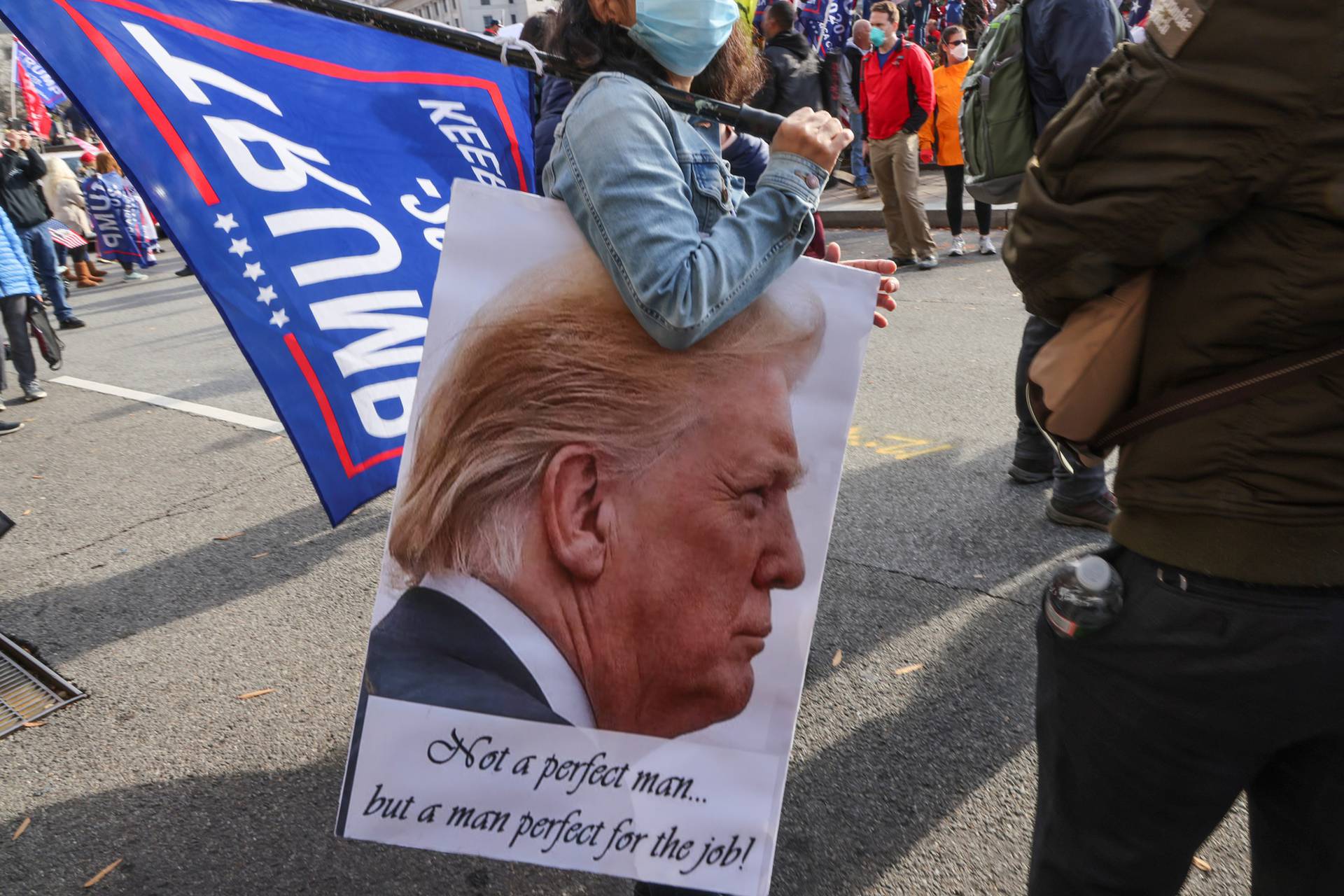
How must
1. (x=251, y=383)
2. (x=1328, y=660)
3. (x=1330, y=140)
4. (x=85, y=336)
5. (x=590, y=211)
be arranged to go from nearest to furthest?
(x=1330, y=140) < (x=1328, y=660) < (x=590, y=211) < (x=251, y=383) < (x=85, y=336)

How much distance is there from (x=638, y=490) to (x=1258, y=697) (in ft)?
2.77

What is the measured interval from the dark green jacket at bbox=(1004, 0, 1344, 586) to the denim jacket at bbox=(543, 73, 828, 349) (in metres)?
0.38

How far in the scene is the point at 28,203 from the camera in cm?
967

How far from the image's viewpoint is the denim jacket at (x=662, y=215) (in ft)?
4.50

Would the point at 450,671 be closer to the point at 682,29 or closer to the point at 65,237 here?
the point at 682,29

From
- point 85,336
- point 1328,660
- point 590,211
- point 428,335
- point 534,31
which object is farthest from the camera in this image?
point 85,336

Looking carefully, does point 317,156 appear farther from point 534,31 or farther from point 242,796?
Answer: point 534,31

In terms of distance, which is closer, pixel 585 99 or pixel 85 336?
pixel 585 99

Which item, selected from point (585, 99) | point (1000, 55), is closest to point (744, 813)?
point (585, 99)

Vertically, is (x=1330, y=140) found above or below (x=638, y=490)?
above

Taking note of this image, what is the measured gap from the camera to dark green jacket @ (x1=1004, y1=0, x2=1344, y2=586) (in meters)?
0.99

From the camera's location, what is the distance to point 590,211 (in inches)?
55.3

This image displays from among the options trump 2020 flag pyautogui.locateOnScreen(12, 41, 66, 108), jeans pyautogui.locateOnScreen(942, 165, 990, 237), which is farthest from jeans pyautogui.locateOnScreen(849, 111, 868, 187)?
trump 2020 flag pyautogui.locateOnScreen(12, 41, 66, 108)

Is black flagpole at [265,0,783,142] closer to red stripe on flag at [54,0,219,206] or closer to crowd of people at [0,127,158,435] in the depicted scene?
red stripe on flag at [54,0,219,206]
